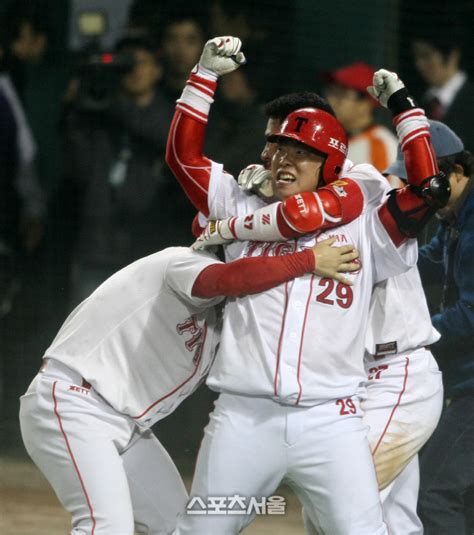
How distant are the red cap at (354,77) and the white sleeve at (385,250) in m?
1.53

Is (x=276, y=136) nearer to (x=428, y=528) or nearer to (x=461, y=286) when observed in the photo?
(x=461, y=286)

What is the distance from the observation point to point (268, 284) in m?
2.76

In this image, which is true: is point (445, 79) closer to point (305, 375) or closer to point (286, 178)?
point (286, 178)

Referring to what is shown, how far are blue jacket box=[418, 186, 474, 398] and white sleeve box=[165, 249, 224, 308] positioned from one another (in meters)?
0.81

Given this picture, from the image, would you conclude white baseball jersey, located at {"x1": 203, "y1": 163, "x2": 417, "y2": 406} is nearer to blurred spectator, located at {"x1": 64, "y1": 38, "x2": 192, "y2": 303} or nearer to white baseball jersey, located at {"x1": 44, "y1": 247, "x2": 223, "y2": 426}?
white baseball jersey, located at {"x1": 44, "y1": 247, "x2": 223, "y2": 426}

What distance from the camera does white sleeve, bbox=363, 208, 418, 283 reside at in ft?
9.38

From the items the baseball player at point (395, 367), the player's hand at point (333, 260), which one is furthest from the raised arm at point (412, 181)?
the baseball player at point (395, 367)

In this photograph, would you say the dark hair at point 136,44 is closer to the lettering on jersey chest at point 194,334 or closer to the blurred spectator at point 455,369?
the blurred spectator at point 455,369

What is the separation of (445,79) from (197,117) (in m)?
1.92

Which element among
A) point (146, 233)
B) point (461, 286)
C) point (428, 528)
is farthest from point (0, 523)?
point (461, 286)

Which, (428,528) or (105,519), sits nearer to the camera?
(105,519)

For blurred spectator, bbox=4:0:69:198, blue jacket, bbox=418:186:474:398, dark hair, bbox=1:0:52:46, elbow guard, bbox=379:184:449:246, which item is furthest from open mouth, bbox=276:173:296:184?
dark hair, bbox=1:0:52:46

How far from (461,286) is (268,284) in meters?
0.81

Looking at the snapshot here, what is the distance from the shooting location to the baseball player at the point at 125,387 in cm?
285
